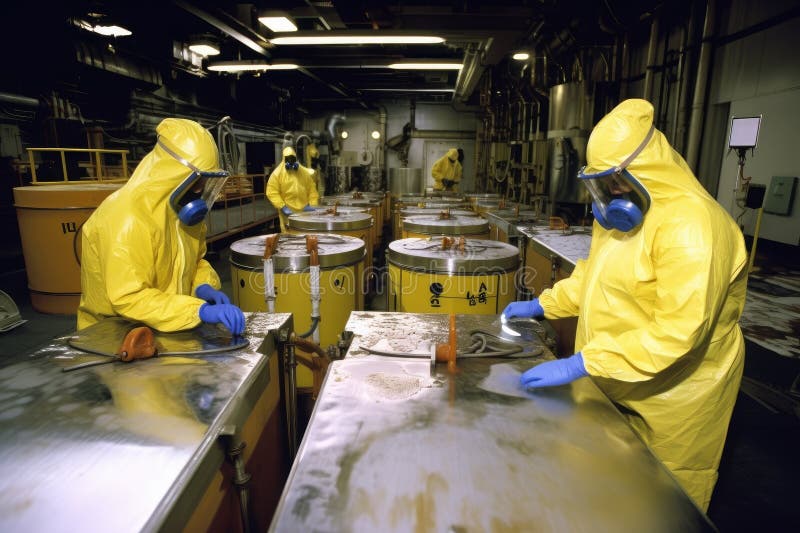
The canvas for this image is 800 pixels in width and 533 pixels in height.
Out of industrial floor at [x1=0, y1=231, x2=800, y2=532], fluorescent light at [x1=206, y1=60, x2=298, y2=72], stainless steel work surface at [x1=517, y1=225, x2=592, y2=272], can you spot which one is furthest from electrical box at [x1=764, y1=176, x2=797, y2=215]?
fluorescent light at [x1=206, y1=60, x2=298, y2=72]

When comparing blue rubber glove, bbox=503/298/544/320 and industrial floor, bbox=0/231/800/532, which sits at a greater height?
blue rubber glove, bbox=503/298/544/320

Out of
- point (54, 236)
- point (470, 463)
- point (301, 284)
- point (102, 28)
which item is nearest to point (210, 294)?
point (301, 284)

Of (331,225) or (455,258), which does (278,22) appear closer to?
(331,225)

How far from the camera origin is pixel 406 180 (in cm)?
1577

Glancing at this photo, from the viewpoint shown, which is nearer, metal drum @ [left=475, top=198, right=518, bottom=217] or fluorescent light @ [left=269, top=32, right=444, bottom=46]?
fluorescent light @ [left=269, top=32, right=444, bottom=46]

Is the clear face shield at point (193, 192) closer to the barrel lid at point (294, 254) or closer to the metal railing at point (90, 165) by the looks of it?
the barrel lid at point (294, 254)

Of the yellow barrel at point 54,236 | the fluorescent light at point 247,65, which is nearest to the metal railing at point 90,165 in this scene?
the yellow barrel at point 54,236

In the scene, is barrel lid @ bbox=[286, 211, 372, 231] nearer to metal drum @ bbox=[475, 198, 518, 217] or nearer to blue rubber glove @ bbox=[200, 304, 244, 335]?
metal drum @ bbox=[475, 198, 518, 217]

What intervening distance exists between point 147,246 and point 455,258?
1.98 metres

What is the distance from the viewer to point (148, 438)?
3.83 ft

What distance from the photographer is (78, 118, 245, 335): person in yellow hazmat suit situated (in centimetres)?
180

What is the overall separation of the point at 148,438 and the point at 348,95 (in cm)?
1564

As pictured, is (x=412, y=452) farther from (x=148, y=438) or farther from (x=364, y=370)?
(x=148, y=438)

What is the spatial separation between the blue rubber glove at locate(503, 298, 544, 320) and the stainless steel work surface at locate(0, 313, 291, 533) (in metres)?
1.10
